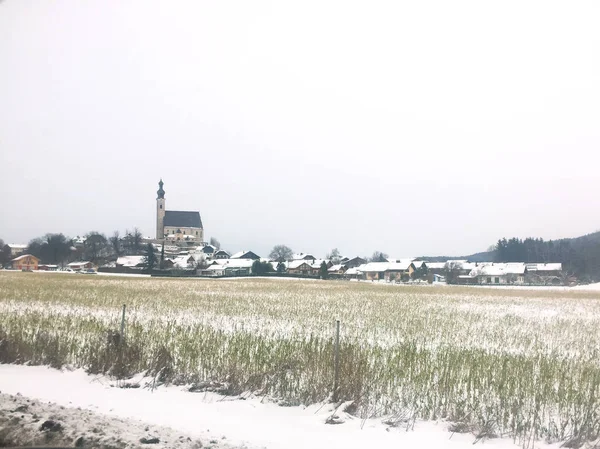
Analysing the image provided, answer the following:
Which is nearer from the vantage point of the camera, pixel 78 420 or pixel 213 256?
pixel 78 420

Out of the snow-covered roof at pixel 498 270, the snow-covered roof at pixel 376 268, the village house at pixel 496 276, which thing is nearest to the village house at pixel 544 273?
the village house at pixel 496 276

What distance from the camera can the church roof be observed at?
17162 centimetres

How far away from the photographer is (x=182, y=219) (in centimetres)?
17450

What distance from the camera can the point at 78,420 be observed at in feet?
22.3

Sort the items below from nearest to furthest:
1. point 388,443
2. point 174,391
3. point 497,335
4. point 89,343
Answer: point 388,443 < point 174,391 < point 89,343 < point 497,335

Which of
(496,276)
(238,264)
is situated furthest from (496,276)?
(238,264)

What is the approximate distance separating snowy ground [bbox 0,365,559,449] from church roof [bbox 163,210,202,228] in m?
168

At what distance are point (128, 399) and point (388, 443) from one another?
4735mm

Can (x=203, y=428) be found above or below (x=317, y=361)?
below

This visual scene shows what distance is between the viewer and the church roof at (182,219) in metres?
172

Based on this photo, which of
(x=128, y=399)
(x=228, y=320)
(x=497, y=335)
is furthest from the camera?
(x=228, y=320)

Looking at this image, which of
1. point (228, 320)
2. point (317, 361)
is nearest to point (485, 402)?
point (317, 361)

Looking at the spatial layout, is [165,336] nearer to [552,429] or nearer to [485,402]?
[485,402]

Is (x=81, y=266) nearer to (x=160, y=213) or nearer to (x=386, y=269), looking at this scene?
(x=160, y=213)
